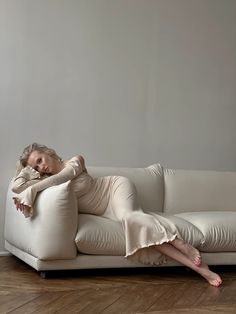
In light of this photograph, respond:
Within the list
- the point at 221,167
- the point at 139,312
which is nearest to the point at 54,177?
the point at 139,312

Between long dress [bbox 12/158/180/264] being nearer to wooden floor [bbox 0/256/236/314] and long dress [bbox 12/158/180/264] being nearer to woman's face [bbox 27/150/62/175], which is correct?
woman's face [bbox 27/150/62/175]

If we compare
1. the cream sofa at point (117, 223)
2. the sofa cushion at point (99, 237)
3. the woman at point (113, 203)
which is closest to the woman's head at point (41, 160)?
the woman at point (113, 203)

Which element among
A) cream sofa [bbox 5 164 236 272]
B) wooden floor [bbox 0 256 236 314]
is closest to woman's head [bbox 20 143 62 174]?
cream sofa [bbox 5 164 236 272]

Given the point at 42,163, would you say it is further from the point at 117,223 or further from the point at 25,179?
the point at 117,223

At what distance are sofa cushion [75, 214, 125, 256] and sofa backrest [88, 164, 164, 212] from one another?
27.4 inches

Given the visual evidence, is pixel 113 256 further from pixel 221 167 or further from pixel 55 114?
pixel 221 167

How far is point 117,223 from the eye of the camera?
11.5ft

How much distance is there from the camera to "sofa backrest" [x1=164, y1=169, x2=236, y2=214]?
4.30 meters

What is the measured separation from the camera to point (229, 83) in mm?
5109

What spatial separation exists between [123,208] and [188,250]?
0.52m

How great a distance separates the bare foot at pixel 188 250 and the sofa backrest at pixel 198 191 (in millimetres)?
872

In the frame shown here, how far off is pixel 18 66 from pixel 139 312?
241 cm

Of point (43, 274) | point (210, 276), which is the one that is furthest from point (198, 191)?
point (43, 274)

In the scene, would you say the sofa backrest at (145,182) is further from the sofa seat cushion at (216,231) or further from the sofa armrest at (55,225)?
the sofa armrest at (55,225)
